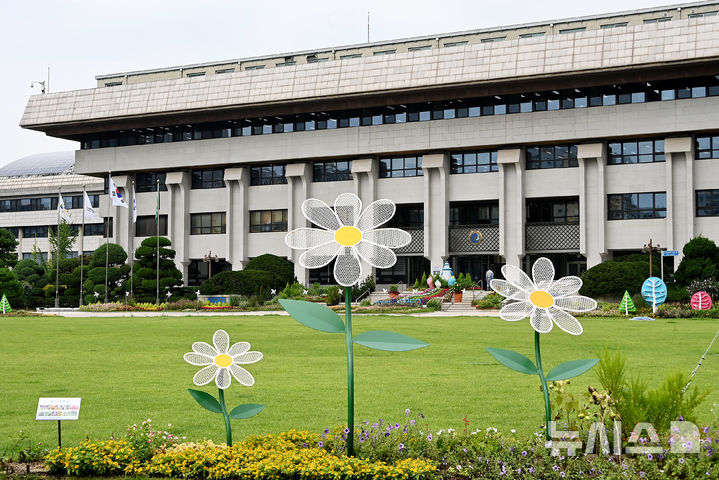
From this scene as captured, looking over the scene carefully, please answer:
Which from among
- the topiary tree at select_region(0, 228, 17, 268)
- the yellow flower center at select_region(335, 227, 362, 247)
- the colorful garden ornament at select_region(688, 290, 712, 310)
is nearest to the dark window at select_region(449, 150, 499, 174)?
the colorful garden ornament at select_region(688, 290, 712, 310)

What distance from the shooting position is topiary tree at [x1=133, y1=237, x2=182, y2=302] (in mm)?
55562

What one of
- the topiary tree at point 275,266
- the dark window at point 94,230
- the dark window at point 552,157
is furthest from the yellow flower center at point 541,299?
the dark window at point 94,230

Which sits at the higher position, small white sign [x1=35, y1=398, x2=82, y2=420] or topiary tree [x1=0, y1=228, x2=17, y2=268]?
topiary tree [x1=0, y1=228, x2=17, y2=268]

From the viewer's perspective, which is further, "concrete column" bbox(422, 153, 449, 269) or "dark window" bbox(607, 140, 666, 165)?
"concrete column" bbox(422, 153, 449, 269)

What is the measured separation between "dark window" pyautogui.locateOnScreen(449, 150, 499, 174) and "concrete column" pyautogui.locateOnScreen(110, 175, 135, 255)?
2945 cm

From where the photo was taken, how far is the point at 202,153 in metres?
69.4

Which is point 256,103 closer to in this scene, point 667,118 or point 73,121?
point 73,121

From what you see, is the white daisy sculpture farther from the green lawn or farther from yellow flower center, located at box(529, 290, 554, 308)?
yellow flower center, located at box(529, 290, 554, 308)

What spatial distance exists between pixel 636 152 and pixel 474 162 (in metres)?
11.8

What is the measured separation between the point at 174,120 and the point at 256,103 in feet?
28.4

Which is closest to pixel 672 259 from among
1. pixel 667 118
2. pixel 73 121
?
pixel 667 118

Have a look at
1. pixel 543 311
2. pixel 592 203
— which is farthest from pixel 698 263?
pixel 543 311

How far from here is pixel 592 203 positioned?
2274 inches

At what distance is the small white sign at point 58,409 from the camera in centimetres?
797
